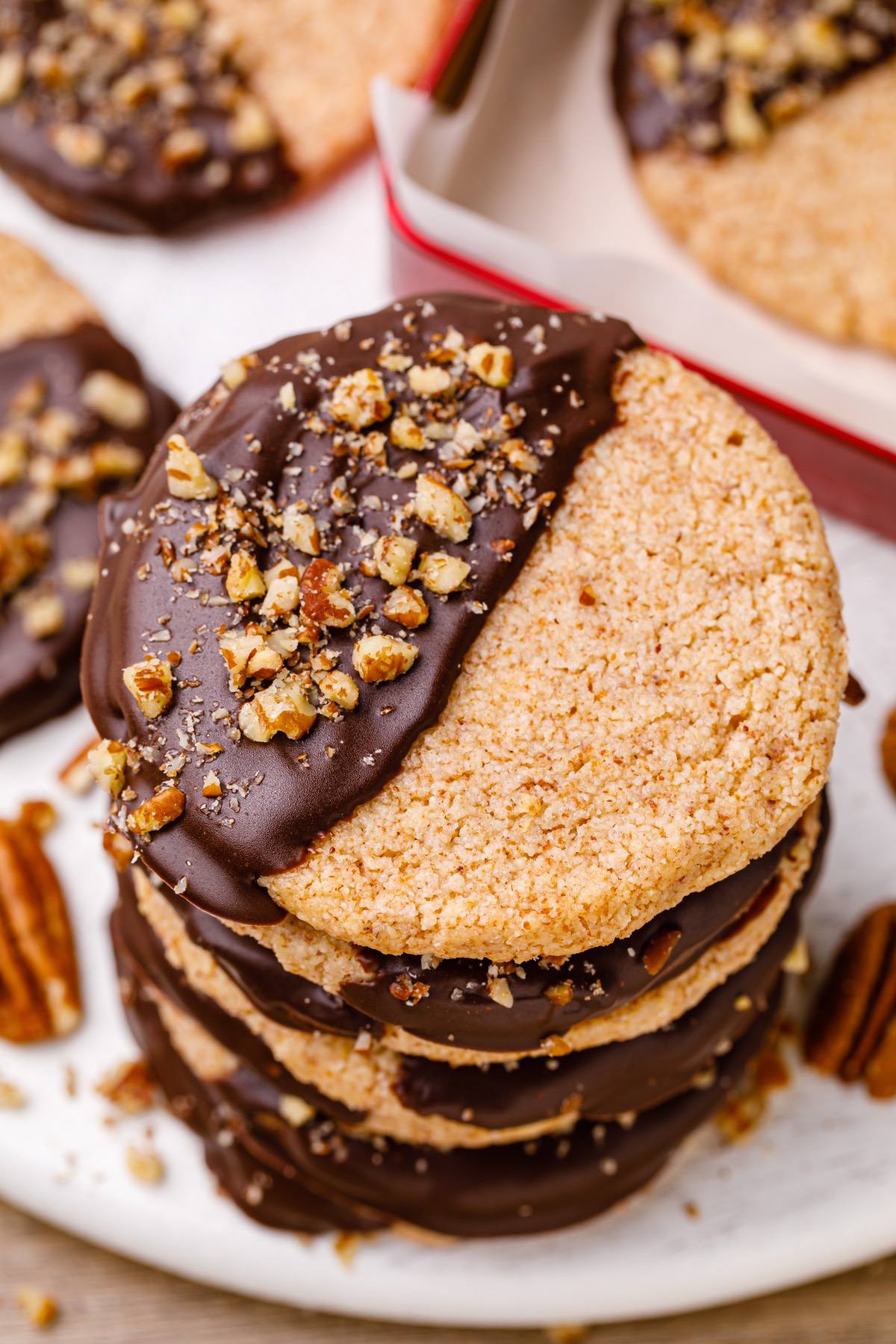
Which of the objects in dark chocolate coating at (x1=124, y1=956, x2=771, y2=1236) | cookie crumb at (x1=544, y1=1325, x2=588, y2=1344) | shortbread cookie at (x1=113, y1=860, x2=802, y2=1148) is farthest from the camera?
cookie crumb at (x1=544, y1=1325, x2=588, y2=1344)

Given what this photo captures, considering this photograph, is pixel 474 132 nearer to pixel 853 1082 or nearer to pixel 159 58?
pixel 159 58

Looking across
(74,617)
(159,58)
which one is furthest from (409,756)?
(159,58)

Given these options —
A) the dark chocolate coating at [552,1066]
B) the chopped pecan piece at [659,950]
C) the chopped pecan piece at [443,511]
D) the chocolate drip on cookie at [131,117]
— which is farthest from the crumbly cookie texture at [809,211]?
the chopped pecan piece at [659,950]

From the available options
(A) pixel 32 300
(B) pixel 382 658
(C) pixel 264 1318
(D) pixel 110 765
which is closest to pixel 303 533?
(B) pixel 382 658

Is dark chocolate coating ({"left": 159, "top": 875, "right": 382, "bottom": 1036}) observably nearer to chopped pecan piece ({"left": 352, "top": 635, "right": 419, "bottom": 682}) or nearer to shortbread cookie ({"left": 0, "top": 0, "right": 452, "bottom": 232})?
chopped pecan piece ({"left": 352, "top": 635, "right": 419, "bottom": 682})

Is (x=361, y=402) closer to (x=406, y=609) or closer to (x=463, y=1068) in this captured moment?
(x=406, y=609)

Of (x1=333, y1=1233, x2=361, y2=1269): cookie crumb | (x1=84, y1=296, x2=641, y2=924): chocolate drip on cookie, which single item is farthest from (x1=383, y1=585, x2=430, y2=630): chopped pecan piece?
(x1=333, y1=1233, x2=361, y2=1269): cookie crumb
